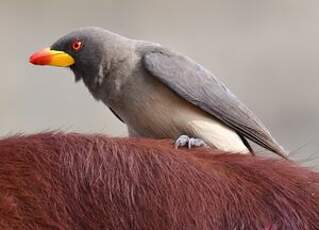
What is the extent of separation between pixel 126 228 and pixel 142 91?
10.5 inches

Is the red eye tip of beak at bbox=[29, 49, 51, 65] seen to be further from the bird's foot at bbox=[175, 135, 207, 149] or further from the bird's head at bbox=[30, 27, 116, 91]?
the bird's foot at bbox=[175, 135, 207, 149]

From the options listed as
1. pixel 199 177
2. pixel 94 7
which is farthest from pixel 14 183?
pixel 94 7

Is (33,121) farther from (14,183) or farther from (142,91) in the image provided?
(14,183)

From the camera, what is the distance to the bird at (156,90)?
80 cm

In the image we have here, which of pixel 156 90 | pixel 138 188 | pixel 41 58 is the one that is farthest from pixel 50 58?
pixel 138 188

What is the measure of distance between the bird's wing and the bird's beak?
83 mm

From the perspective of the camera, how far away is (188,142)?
68 cm

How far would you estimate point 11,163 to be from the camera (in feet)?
1.88

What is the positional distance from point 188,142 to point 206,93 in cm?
13

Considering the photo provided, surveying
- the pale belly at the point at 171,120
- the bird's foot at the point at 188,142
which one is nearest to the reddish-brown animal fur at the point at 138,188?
the bird's foot at the point at 188,142

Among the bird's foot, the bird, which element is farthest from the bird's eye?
the bird's foot

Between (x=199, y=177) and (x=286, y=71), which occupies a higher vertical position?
(x=199, y=177)

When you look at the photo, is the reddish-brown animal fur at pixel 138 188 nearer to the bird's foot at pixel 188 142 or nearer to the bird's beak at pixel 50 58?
the bird's foot at pixel 188 142

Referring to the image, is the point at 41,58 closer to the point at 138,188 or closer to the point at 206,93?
the point at 206,93
